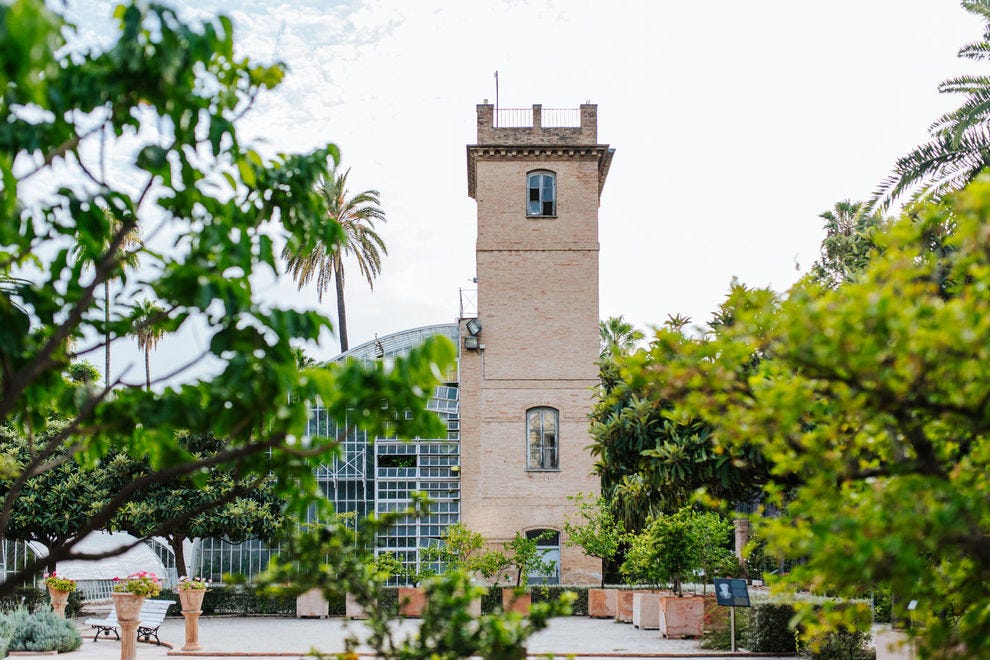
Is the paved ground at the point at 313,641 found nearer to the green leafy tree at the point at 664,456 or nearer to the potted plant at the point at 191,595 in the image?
the potted plant at the point at 191,595

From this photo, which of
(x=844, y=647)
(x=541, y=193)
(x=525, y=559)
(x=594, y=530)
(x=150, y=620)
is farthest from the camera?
(x=541, y=193)

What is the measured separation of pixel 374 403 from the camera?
469cm

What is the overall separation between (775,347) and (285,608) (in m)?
26.8

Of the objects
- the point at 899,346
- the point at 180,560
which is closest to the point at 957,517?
the point at 899,346

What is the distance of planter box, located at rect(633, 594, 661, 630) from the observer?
78.4 ft

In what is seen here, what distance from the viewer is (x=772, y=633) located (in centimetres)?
1844

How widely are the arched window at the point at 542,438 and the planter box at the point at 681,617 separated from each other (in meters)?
8.39

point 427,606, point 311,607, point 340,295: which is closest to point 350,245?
point 340,295

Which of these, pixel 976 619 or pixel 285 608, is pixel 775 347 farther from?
pixel 285 608

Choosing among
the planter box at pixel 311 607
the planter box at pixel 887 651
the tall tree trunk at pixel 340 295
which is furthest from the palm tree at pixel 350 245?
the planter box at pixel 887 651

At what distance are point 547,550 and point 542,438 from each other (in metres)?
3.26

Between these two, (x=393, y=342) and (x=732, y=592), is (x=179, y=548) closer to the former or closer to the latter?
(x=393, y=342)

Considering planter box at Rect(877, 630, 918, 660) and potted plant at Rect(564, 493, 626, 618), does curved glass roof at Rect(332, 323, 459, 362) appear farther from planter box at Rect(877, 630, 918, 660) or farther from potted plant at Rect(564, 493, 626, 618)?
planter box at Rect(877, 630, 918, 660)

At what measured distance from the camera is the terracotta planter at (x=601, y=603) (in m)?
27.6
